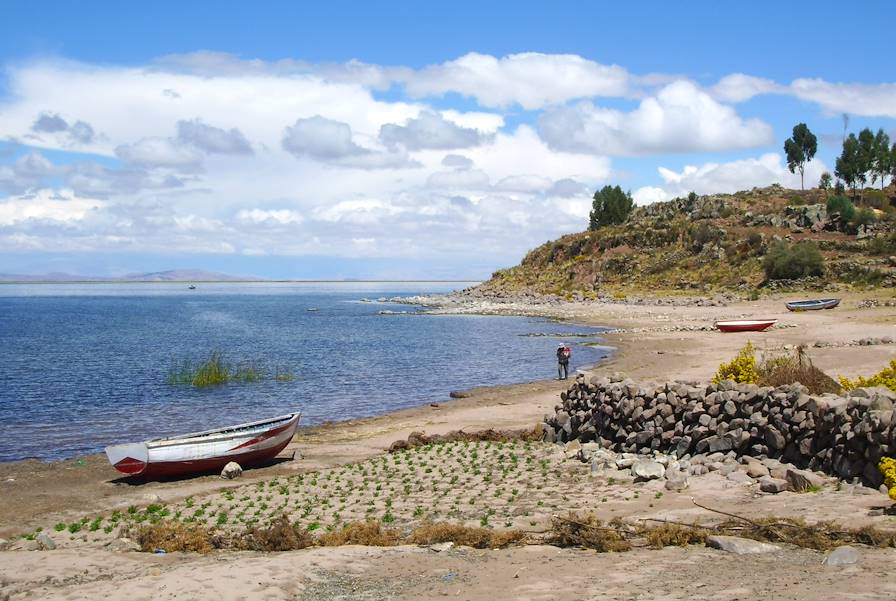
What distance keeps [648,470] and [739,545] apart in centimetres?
469

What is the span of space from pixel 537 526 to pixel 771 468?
450 cm

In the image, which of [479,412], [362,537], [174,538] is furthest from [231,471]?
[479,412]

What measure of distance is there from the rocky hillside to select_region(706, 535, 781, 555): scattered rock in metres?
60.3

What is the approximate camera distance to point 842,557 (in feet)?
29.7

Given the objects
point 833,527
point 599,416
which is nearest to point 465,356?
point 599,416

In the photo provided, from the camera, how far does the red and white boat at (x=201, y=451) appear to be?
60.8 ft

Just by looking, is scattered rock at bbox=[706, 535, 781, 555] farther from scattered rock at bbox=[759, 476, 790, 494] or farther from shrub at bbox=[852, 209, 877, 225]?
shrub at bbox=[852, 209, 877, 225]

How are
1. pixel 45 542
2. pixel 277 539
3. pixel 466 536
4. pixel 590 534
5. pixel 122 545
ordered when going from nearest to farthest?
pixel 590 534, pixel 466 536, pixel 277 539, pixel 122 545, pixel 45 542

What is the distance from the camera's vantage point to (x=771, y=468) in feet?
45.3

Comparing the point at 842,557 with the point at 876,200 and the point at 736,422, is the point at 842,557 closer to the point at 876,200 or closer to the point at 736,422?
the point at 736,422

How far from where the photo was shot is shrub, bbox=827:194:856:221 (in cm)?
8675

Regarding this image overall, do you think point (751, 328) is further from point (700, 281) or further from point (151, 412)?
point (700, 281)

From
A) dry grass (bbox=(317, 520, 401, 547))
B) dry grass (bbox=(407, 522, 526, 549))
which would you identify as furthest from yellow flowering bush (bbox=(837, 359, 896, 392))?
dry grass (bbox=(317, 520, 401, 547))

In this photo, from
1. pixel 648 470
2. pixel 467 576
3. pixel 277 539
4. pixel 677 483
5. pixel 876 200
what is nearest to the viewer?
pixel 467 576
